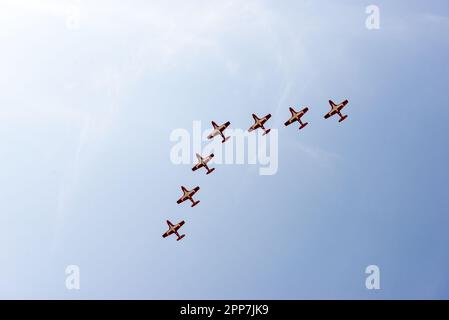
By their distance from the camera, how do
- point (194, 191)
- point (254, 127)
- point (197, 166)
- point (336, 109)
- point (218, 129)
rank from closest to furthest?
point (218, 129)
point (197, 166)
point (254, 127)
point (194, 191)
point (336, 109)

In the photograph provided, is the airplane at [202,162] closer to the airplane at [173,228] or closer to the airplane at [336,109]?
the airplane at [173,228]

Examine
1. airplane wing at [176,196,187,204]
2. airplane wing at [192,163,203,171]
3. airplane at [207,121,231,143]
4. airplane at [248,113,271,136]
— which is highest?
airplane at [248,113,271,136]

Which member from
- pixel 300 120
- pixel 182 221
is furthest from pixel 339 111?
pixel 182 221

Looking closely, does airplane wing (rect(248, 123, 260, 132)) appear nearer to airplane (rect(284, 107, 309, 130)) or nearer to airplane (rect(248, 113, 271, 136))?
airplane (rect(248, 113, 271, 136))

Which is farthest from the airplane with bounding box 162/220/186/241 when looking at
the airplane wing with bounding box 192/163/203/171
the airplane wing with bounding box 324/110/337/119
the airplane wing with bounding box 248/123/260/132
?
the airplane wing with bounding box 324/110/337/119

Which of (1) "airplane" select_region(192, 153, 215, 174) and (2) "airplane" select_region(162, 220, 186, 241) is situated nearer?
(1) "airplane" select_region(192, 153, 215, 174)

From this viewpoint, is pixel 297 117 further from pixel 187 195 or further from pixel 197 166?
pixel 187 195

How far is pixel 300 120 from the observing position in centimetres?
10781

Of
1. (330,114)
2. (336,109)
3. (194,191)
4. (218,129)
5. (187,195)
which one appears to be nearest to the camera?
(218,129)

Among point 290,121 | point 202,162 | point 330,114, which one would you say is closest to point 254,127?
point 290,121

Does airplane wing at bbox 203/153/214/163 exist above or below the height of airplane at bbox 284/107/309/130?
below
